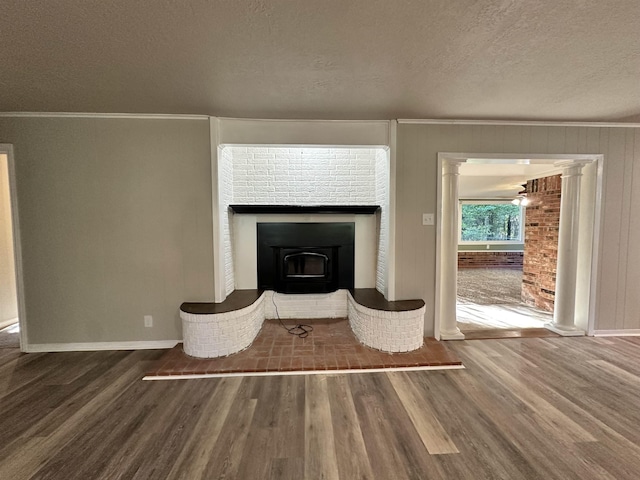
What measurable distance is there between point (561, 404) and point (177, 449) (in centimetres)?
258

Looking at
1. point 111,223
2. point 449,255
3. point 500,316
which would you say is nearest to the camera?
point 111,223

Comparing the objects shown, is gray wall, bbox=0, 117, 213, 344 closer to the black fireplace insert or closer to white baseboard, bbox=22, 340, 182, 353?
white baseboard, bbox=22, 340, 182, 353

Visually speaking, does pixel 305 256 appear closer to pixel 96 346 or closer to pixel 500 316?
pixel 96 346

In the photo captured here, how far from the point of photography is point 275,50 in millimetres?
1646

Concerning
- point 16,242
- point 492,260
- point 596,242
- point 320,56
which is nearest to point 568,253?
point 596,242

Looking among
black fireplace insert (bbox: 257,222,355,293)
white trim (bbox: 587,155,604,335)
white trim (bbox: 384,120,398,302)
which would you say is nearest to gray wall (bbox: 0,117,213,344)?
black fireplace insert (bbox: 257,222,355,293)

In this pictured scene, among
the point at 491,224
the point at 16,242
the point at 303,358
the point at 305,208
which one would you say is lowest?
the point at 303,358

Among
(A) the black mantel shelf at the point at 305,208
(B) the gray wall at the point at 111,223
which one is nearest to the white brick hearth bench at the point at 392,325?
(A) the black mantel shelf at the point at 305,208

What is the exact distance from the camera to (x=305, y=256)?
3.45m

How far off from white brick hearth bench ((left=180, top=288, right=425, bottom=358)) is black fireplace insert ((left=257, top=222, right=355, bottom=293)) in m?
0.43

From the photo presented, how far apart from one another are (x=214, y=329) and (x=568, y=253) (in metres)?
4.00

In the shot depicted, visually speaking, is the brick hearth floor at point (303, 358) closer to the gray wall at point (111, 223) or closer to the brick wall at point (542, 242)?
the gray wall at point (111, 223)

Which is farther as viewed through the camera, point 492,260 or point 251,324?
point 492,260

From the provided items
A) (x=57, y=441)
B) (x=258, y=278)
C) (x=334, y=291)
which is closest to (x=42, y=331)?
(x=57, y=441)
